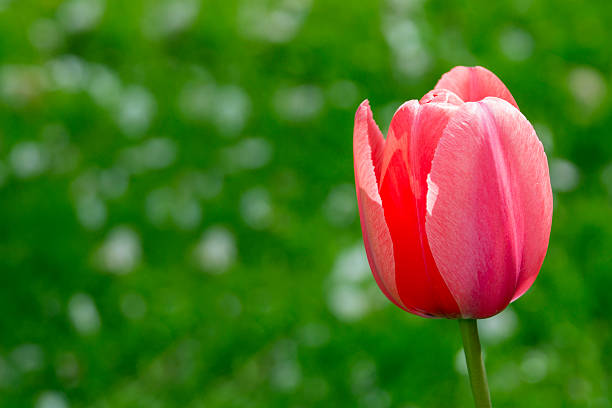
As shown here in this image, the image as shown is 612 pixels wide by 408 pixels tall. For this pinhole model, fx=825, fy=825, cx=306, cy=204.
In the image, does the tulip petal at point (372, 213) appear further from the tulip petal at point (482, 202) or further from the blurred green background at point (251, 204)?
the blurred green background at point (251, 204)

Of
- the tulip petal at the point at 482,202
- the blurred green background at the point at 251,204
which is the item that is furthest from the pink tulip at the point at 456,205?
the blurred green background at the point at 251,204

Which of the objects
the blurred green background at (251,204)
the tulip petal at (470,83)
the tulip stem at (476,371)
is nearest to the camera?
the tulip stem at (476,371)

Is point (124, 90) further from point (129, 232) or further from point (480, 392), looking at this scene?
point (480, 392)

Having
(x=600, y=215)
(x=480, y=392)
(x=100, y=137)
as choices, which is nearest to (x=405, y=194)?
(x=480, y=392)

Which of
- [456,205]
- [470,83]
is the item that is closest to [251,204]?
[470,83]

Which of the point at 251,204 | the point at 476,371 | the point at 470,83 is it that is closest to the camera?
the point at 476,371

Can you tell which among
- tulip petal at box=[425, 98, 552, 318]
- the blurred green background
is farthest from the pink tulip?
the blurred green background

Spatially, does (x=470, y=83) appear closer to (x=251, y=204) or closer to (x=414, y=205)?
(x=414, y=205)
